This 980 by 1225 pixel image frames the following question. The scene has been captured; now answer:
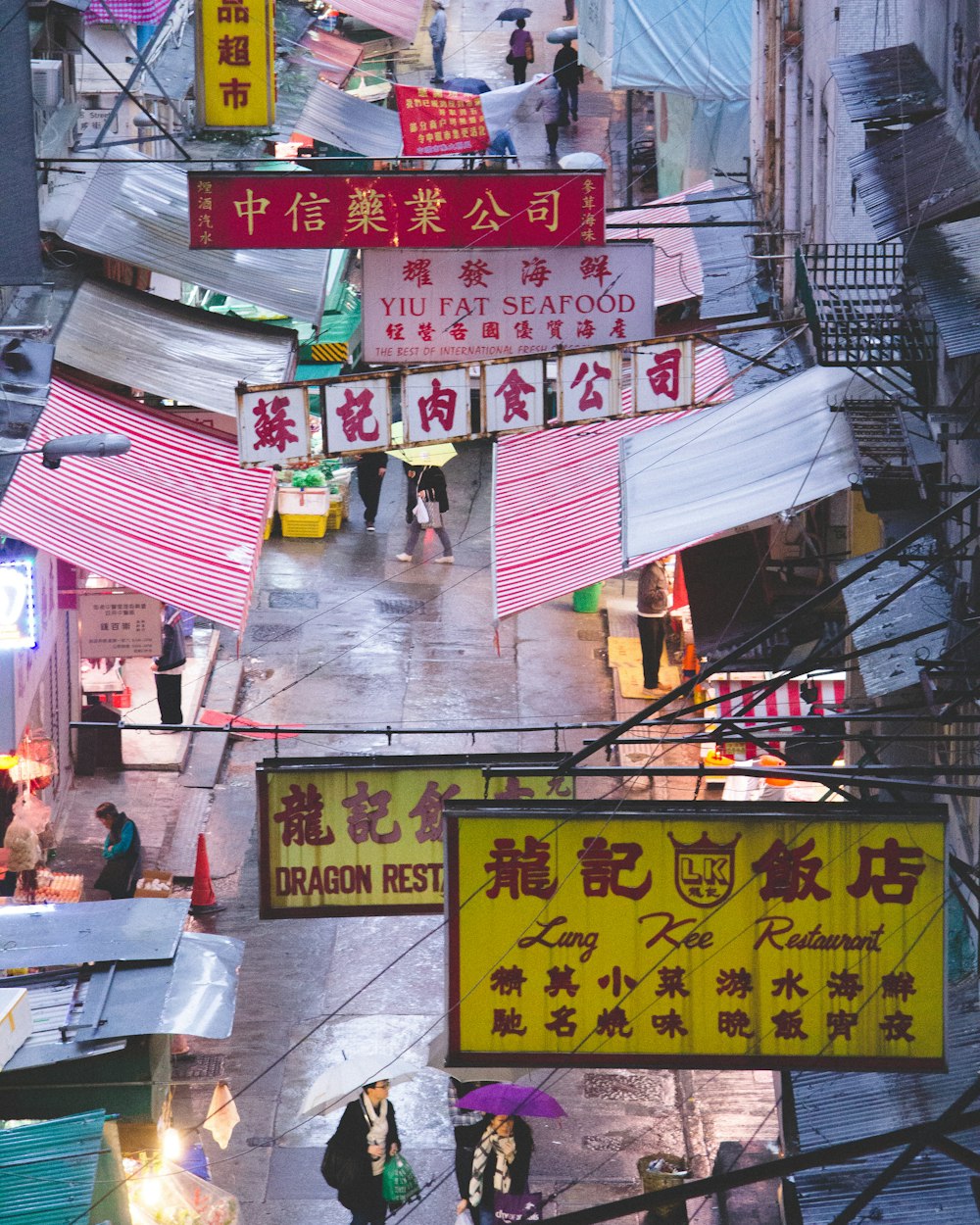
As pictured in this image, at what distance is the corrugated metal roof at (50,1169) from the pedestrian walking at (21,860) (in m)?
7.07

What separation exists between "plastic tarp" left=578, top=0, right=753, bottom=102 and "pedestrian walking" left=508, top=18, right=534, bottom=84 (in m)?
12.0

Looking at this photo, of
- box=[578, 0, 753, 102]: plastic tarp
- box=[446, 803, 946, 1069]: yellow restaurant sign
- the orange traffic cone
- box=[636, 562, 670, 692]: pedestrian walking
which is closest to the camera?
box=[446, 803, 946, 1069]: yellow restaurant sign

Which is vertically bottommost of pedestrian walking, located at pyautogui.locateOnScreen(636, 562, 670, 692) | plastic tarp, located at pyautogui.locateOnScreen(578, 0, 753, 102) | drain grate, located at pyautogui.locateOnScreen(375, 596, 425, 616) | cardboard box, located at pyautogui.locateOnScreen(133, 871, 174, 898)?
cardboard box, located at pyautogui.locateOnScreen(133, 871, 174, 898)

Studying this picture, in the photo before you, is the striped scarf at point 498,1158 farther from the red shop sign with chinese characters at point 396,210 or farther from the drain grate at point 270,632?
the drain grate at point 270,632

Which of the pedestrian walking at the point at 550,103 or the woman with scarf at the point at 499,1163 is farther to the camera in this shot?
the pedestrian walking at the point at 550,103

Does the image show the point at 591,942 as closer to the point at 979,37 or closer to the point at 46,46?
the point at 979,37

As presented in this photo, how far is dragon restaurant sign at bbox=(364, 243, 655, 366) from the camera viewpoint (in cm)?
1811

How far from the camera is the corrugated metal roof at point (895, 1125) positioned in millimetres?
9328

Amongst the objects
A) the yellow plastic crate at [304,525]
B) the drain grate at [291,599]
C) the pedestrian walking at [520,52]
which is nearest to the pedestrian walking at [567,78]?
the pedestrian walking at [520,52]

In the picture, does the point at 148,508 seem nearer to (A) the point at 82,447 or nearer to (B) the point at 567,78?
(A) the point at 82,447

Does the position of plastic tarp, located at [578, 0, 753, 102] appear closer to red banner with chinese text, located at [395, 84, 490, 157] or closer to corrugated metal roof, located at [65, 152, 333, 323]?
red banner with chinese text, located at [395, 84, 490, 157]

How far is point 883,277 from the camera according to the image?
15.3 meters

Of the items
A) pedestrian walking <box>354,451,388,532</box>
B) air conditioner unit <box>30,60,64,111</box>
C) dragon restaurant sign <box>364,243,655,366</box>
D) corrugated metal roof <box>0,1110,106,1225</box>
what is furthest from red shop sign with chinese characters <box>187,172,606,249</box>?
pedestrian walking <box>354,451,388,532</box>

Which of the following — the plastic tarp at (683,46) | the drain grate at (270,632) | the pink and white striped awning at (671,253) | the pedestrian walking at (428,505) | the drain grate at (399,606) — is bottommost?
the drain grate at (270,632)
